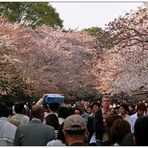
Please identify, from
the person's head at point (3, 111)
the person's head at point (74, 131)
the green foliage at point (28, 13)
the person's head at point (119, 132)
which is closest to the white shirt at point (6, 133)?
the person's head at point (3, 111)

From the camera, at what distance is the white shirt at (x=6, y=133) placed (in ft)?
23.7

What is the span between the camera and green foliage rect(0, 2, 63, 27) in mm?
53450

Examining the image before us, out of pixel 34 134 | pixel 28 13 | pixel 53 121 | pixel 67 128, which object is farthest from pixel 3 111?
pixel 28 13

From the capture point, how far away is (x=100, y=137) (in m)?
8.96

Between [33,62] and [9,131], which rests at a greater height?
[33,62]

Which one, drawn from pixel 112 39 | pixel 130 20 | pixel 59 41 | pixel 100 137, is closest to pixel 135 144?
pixel 100 137

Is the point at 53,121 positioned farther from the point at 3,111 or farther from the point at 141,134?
the point at 141,134

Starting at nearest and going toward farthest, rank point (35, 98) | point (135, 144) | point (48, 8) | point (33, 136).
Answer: point (135, 144) < point (33, 136) < point (35, 98) < point (48, 8)

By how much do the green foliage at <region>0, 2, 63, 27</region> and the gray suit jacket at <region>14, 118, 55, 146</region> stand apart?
1791 inches

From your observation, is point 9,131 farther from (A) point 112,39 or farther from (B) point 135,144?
(A) point 112,39

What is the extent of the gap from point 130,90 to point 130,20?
16.1m

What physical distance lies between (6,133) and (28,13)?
48406 millimetres

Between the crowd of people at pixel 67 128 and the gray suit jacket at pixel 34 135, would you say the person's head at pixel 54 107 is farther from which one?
the gray suit jacket at pixel 34 135

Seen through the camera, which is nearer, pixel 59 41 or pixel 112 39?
pixel 112 39
